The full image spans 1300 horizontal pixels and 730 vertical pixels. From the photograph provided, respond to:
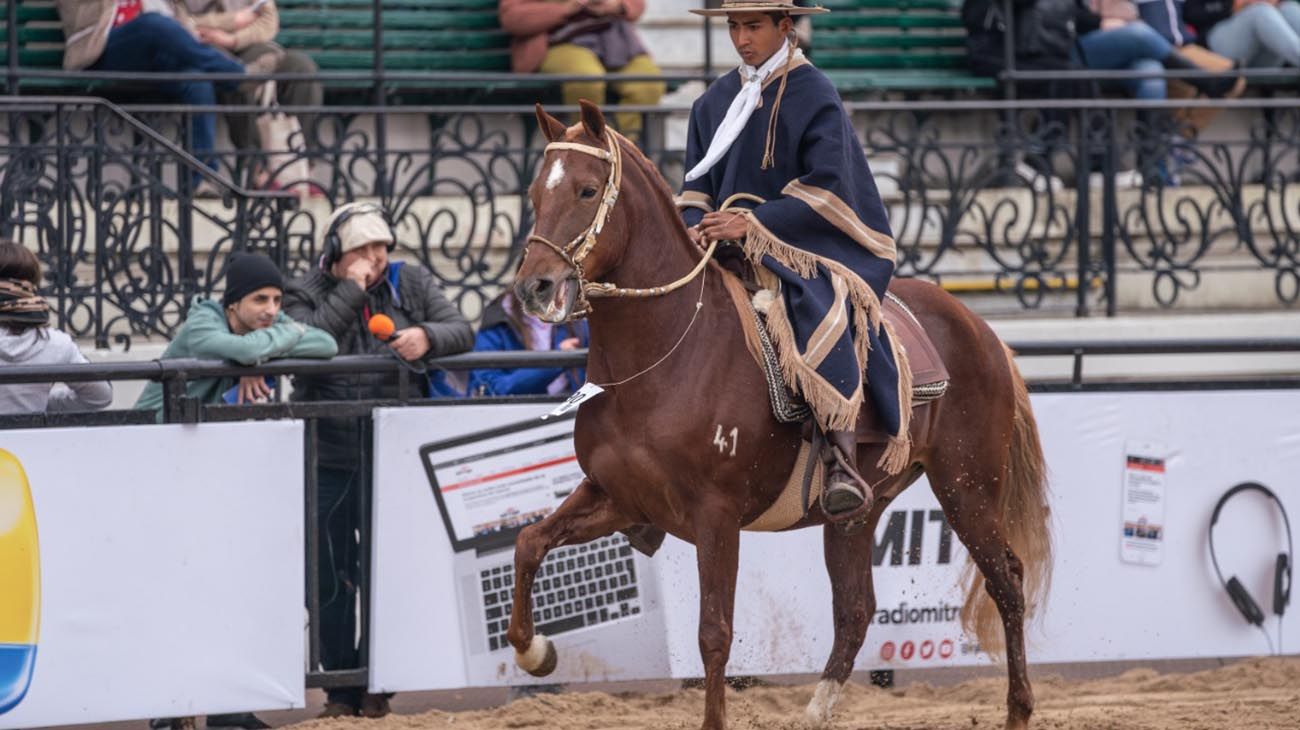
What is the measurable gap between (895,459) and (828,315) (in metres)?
0.70

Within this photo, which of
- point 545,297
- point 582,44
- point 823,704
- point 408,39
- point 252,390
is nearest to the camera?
point 545,297

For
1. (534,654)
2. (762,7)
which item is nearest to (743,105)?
(762,7)

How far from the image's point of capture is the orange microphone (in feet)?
25.3

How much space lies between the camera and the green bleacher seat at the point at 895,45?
14.2m

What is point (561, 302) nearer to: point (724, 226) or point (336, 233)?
point (724, 226)

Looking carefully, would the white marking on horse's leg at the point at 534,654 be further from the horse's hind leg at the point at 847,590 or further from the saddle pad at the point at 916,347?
the saddle pad at the point at 916,347

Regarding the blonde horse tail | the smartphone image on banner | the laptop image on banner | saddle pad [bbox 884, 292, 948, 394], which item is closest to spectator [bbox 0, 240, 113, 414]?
the laptop image on banner

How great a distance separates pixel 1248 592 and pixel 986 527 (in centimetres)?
190

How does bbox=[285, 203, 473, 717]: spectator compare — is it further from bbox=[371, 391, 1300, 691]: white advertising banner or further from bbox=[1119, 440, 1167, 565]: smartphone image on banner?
bbox=[1119, 440, 1167, 565]: smartphone image on banner

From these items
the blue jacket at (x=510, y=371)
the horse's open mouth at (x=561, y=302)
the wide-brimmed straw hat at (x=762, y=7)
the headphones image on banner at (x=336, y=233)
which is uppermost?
the wide-brimmed straw hat at (x=762, y=7)

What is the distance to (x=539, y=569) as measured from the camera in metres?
8.02

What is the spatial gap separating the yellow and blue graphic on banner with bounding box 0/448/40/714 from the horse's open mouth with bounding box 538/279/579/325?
2.34 m

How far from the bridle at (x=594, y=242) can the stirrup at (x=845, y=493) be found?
850mm

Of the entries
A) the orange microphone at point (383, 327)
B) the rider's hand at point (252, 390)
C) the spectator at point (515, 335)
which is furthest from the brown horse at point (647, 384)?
the spectator at point (515, 335)
